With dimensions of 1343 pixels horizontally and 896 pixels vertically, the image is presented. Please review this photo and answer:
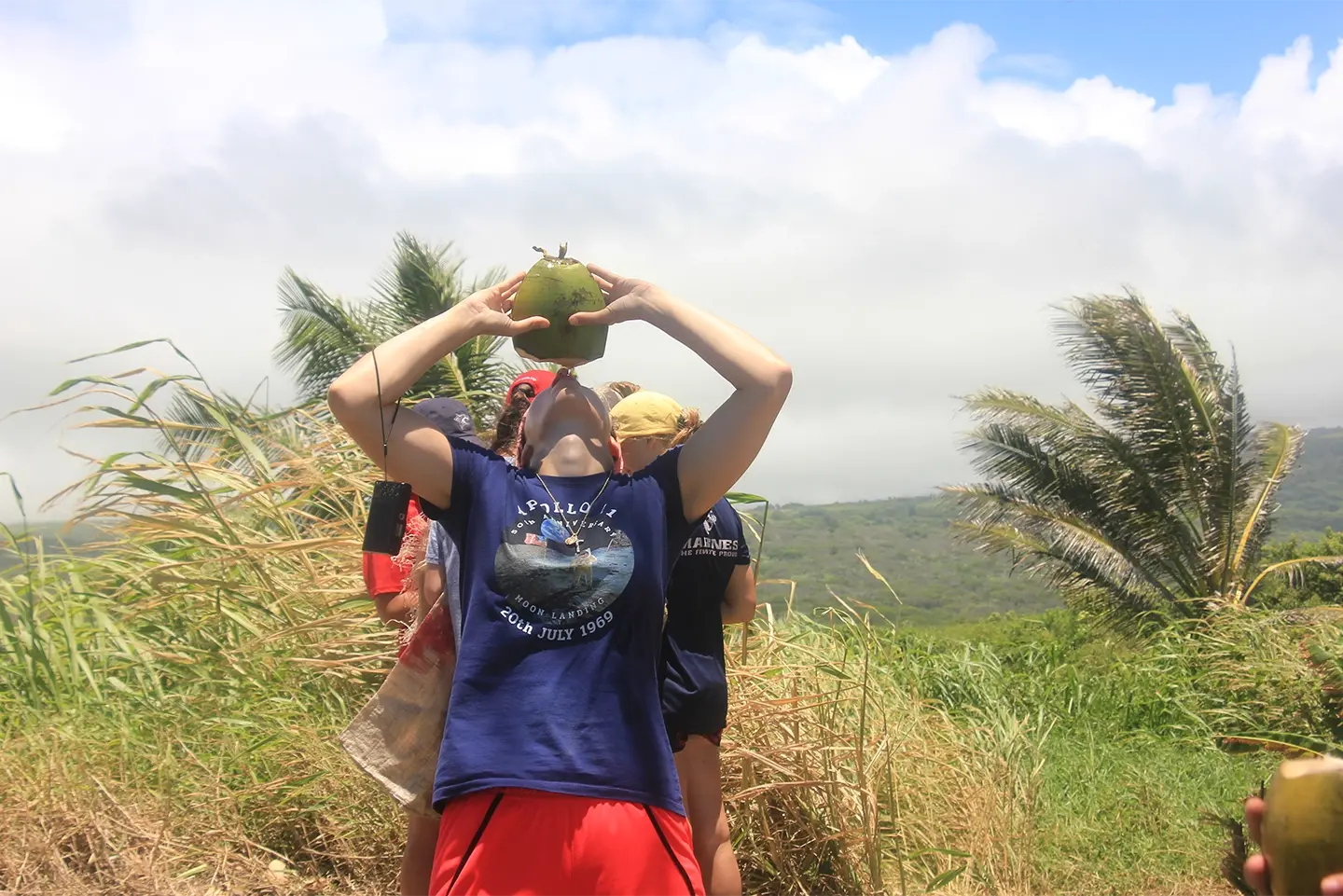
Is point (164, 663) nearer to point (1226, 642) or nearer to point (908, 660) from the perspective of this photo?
point (908, 660)

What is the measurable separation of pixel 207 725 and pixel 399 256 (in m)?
10.8

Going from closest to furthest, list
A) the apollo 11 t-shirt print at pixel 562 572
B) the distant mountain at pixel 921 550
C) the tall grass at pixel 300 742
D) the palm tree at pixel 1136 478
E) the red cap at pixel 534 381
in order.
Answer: the apollo 11 t-shirt print at pixel 562 572
the red cap at pixel 534 381
the tall grass at pixel 300 742
the palm tree at pixel 1136 478
the distant mountain at pixel 921 550

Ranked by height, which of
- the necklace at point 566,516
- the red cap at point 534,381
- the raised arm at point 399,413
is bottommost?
the necklace at point 566,516

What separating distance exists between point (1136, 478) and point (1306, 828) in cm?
1394

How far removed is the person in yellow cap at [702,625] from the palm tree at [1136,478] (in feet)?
38.1

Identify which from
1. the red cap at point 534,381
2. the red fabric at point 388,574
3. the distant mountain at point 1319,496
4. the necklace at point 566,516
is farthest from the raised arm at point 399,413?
the distant mountain at point 1319,496

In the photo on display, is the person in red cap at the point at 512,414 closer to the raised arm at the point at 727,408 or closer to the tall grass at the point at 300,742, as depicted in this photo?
the raised arm at the point at 727,408

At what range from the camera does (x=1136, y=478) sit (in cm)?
1434

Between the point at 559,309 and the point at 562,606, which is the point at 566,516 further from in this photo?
the point at 559,309

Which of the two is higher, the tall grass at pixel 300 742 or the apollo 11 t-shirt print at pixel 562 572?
the apollo 11 t-shirt print at pixel 562 572

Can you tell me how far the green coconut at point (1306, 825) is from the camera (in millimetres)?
1286

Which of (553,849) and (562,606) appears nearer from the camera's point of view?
(553,849)

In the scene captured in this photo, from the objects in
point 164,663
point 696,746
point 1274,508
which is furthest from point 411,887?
point 1274,508

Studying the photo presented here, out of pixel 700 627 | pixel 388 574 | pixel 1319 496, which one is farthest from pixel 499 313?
pixel 1319 496
